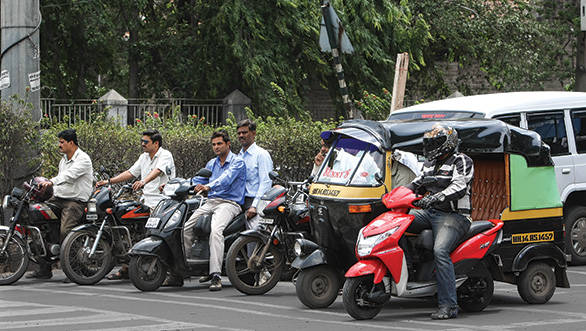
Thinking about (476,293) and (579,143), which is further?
(579,143)

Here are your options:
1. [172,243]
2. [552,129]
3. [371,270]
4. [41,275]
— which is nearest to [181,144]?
[41,275]

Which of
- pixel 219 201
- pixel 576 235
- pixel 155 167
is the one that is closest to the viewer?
pixel 219 201

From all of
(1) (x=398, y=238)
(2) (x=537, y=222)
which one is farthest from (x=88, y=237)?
(2) (x=537, y=222)

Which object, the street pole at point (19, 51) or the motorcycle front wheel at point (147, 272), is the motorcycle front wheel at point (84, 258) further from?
the street pole at point (19, 51)

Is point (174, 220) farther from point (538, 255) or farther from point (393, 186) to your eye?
point (538, 255)

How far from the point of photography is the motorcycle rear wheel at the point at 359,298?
8.74m

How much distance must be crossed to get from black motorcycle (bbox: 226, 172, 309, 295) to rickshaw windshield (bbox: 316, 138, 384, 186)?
2.63 feet

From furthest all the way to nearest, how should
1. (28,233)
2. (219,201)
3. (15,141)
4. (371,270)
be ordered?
(15,141) → (28,233) → (219,201) → (371,270)

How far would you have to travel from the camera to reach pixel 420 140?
9750mm

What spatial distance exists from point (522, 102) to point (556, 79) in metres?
19.8

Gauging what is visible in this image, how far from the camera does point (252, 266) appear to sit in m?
10.6

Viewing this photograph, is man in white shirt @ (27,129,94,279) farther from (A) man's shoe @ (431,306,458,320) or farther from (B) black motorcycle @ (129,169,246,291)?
(A) man's shoe @ (431,306,458,320)

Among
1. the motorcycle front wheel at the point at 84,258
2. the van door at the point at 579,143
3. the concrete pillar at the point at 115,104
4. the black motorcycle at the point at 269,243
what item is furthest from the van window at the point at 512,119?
the concrete pillar at the point at 115,104

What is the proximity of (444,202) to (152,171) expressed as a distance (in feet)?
14.5
